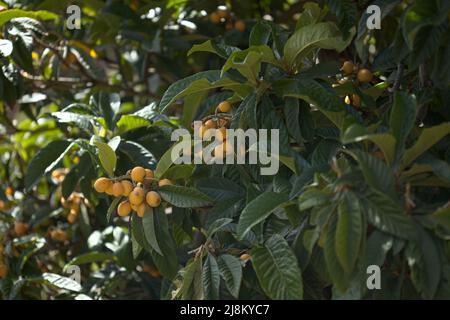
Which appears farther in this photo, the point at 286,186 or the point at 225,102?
the point at 225,102

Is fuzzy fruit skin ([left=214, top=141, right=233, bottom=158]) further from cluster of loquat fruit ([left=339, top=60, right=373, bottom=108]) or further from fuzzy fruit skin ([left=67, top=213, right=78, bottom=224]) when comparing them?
fuzzy fruit skin ([left=67, top=213, right=78, bottom=224])

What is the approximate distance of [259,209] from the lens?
125 cm

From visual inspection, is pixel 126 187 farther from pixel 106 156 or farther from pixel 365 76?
pixel 365 76

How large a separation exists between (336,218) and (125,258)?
932 mm

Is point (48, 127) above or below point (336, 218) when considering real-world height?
below

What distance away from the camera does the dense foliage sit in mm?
1157

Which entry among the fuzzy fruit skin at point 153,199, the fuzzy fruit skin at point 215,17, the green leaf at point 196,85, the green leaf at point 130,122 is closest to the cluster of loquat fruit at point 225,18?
the fuzzy fruit skin at point 215,17

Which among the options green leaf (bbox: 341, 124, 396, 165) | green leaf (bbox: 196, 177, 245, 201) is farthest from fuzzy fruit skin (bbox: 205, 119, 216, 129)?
green leaf (bbox: 341, 124, 396, 165)

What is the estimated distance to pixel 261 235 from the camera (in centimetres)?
134

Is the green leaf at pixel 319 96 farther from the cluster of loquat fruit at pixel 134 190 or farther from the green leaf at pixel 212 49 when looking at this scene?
the cluster of loquat fruit at pixel 134 190

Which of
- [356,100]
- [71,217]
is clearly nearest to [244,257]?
[356,100]

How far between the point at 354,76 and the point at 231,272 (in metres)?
0.51
